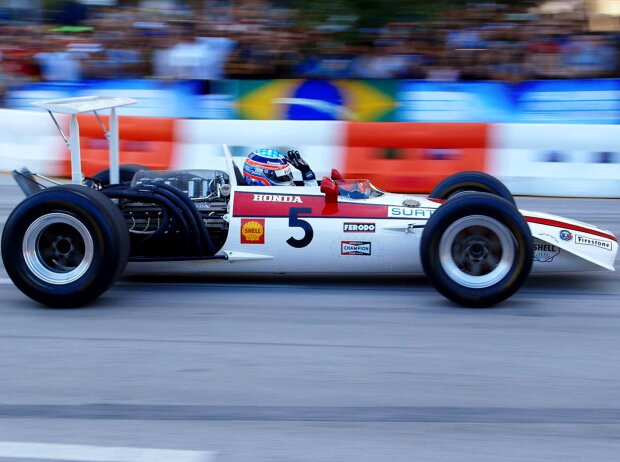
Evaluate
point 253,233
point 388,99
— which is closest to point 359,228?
point 253,233

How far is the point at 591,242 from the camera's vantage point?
6.23m

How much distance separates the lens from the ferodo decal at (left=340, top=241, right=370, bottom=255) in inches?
242

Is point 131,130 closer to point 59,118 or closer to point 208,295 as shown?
point 59,118

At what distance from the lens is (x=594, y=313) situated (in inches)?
230

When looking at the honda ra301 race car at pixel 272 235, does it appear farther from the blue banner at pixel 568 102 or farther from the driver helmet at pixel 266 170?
the blue banner at pixel 568 102

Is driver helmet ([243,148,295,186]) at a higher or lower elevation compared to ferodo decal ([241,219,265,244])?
higher

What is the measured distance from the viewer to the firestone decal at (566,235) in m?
6.17

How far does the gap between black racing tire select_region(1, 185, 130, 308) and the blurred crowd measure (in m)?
7.76

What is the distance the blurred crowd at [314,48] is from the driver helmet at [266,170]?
21.7 ft

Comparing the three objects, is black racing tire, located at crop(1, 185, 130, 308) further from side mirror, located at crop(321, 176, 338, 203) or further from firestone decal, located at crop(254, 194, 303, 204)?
side mirror, located at crop(321, 176, 338, 203)

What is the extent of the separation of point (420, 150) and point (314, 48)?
12.2ft

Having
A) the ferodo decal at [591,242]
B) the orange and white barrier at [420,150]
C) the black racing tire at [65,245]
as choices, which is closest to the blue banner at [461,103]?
the orange and white barrier at [420,150]

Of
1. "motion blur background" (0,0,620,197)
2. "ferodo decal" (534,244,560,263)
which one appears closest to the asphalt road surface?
"ferodo decal" (534,244,560,263)

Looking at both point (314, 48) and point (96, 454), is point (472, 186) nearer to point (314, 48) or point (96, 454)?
point (96, 454)
